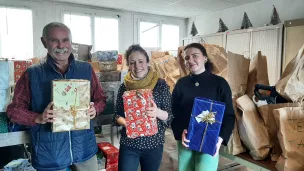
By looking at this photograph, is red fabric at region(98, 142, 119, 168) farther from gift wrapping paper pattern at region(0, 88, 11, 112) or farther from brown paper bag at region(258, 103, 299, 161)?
brown paper bag at region(258, 103, 299, 161)

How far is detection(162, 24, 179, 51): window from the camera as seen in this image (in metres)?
6.81

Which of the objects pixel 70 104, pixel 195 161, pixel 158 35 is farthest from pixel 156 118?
pixel 158 35

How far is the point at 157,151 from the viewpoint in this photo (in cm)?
136

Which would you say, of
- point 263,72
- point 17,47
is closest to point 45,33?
point 263,72

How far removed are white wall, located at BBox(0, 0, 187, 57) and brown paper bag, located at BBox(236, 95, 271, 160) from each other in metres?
4.20

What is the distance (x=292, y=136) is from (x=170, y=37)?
5876mm

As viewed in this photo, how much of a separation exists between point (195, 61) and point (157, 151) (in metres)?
0.58

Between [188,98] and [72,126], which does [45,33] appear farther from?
[188,98]

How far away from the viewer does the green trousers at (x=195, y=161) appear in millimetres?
1371

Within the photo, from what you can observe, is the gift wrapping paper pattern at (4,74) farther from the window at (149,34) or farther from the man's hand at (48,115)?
the window at (149,34)

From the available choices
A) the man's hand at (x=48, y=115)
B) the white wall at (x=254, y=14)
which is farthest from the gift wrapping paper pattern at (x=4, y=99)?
the white wall at (x=254, y=14)

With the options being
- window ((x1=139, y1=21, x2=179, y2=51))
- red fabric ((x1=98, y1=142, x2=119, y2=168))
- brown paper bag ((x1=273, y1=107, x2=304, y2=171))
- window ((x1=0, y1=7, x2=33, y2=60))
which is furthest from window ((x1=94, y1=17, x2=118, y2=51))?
brown paper bag ((x1=273, y1=107, x2=304, y2=171))

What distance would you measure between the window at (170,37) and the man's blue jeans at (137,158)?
18.4 ft

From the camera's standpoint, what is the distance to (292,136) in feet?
4.37
